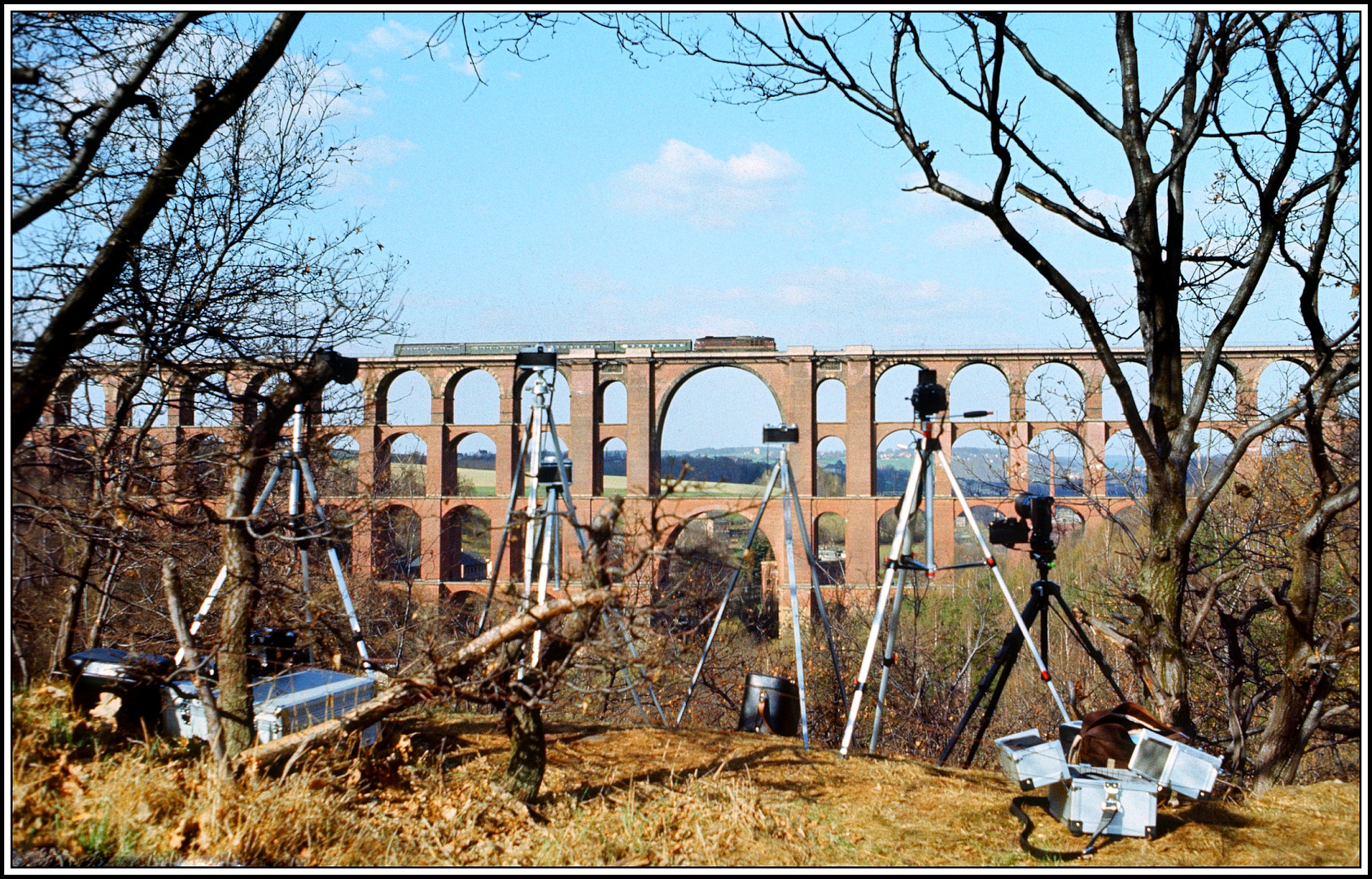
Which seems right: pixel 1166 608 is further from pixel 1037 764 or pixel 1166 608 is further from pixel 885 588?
pixel 1037 764

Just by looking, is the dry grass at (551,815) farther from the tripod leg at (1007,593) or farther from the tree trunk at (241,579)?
the tripod leg at (1007,593)

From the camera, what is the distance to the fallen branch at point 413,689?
10.3ft

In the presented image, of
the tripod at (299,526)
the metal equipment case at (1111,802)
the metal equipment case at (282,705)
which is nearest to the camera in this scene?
the metal equipment case at (1111,802)

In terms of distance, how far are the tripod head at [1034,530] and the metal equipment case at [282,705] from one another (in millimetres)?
3279

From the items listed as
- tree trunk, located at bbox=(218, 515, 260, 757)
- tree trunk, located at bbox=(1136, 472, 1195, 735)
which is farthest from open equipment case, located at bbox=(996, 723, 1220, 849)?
tree trunk, located at bbox=(218, 515, 260, 757)

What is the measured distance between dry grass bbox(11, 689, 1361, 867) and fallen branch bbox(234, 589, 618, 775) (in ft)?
0.36

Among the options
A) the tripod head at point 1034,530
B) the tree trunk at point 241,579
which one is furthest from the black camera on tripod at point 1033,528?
the tree trunk at point 241,579

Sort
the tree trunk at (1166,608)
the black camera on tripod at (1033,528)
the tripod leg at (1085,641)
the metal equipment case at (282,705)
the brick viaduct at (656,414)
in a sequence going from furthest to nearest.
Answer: the brick viaduct at (656,414)
the tree trunk at (1166,608)
the black camera on tripod at (1033,528)
the tripod leg at (1085,641)
the metal equipment case at (282,705)

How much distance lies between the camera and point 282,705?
3.72 m

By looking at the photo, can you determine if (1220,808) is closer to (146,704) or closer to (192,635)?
(192,635)

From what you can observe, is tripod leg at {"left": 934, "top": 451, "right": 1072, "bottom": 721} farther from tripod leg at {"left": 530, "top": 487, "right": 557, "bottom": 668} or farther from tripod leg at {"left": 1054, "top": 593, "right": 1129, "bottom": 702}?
tripod leg at {"left": 530, "top": 487, "right": 557, "bottom": 668}

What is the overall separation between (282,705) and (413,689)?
31.7 inches

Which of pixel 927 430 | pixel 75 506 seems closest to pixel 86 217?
pixel 75 506

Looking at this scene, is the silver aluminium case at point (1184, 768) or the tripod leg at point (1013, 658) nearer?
the silver aluminium case at point (1184, 768)
